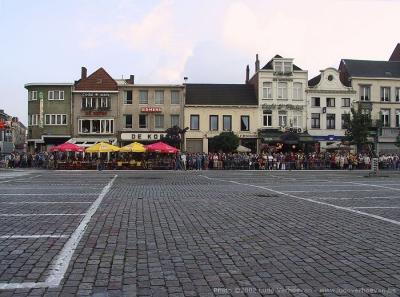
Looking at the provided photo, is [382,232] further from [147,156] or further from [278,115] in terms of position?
[278,115]

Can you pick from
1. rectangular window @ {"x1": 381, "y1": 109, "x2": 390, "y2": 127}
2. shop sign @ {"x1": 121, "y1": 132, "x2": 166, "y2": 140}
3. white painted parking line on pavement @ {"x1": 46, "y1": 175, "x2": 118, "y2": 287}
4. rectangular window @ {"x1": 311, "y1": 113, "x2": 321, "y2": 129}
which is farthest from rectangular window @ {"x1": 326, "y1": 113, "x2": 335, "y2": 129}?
white painted parking line on pavement @ {"x1": 46, "y1": 175, "x2": 118, "y2": 287}

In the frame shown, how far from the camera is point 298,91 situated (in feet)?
192

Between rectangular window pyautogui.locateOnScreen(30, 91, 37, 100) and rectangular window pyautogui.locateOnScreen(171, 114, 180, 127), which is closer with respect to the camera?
rectangular window pyautogui.locateOnScreen(171, 114, 180, 127)

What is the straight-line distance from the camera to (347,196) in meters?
16.4

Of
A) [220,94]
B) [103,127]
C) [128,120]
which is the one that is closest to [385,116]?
[220,94]

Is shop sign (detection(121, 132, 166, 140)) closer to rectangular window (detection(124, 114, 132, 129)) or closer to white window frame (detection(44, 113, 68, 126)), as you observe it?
rectangular window (detection(124, 114, 132, 129))

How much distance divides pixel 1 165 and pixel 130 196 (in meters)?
35.4

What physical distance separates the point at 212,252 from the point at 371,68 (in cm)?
5871

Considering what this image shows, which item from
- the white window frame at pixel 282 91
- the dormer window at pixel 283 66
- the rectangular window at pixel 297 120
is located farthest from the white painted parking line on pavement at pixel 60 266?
the dormer window at pixel 283 66

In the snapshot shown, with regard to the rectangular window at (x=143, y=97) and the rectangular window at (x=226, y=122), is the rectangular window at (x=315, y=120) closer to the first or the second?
the rectangular window at (x=226, y=122)

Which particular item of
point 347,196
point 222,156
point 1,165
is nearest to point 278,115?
point 222,156

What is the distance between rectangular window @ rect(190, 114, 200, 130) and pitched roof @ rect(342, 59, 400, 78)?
62.5 ft

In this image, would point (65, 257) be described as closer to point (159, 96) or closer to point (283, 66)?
point (159, 96)

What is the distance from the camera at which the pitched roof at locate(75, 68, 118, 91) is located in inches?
2250
